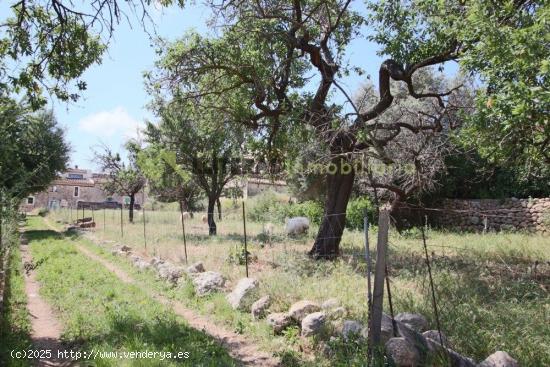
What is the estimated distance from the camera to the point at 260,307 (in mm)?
6727

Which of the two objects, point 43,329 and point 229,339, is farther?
point 43,329

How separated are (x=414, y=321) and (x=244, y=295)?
300cm

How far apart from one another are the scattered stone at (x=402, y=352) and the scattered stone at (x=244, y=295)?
3.09 meters

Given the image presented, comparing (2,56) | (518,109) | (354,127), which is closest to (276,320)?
(518,109)

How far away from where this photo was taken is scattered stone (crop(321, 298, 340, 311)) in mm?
6329

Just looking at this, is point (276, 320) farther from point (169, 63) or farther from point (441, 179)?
point (441, 179)

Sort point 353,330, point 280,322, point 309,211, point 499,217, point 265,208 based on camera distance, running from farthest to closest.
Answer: point 265,208 < point 309,211 < point 499,217 < point 280,322 < point 353,330

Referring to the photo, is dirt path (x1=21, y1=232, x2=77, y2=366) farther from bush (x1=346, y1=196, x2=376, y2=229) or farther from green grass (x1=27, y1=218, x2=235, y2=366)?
bush (x1=346, y1=196, x2=376, y2=229)

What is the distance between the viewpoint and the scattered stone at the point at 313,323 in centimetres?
563

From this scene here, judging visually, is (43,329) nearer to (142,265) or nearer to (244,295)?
(244,295)

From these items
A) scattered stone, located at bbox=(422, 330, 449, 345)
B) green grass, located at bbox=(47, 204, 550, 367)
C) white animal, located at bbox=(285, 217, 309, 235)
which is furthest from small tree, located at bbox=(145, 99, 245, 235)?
scattered stone, located at bbox=(422, 330, 449, 345)

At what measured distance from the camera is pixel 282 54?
37.3ft

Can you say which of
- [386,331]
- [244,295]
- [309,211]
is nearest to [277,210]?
[309,211]

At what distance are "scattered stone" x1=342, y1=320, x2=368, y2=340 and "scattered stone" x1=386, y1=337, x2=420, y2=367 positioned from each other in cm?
52
